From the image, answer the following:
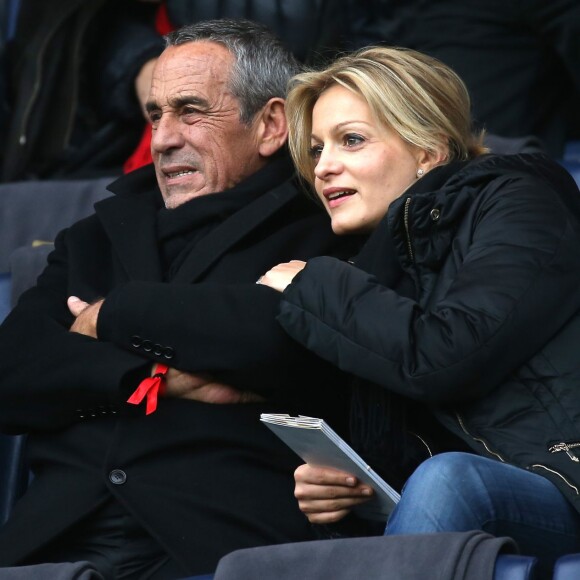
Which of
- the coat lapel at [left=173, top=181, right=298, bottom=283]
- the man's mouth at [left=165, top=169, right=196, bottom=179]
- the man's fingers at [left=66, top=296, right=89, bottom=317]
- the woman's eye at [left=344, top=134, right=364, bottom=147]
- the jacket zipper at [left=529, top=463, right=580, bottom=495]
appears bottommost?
the man's fingers at [left=66, top=296, right=89, bottom=317]

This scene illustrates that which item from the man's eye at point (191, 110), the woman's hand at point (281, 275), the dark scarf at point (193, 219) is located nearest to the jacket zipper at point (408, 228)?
the woman's hand at point (281, 275)

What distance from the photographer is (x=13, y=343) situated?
349 centimetres

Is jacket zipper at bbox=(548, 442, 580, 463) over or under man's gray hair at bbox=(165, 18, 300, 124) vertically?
under

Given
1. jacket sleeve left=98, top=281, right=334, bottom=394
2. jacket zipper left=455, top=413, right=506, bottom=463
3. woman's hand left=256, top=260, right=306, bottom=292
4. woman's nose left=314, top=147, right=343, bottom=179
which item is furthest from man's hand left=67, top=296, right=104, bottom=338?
jacket zipper left=455, top=413, right=506, bottom=463

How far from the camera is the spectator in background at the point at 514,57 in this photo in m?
4.86

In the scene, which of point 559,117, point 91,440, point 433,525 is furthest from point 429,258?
point 559,117

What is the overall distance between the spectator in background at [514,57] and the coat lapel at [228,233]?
1.39 metres

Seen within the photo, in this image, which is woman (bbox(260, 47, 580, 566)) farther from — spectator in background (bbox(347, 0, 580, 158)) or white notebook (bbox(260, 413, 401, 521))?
spectator in background (bbox(347, 0, 580, 158))

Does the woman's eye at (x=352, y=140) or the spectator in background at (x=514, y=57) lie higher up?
the woman's eye at (x=352, y=140)

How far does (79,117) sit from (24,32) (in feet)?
1.17

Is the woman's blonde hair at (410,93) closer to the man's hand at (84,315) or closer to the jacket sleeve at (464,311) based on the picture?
the jacket sleeve at (464,311)

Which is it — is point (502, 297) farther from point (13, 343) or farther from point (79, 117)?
point (79, 117)

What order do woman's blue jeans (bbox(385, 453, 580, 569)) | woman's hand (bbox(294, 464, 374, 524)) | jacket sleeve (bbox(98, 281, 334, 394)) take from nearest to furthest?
woman's blue jeans (bbox(385, 453, 580, 569)) < woman's hand (bbox(294, 464, 374, 524)) < jacket sleeve (bbox(98, 281, 334, 394))

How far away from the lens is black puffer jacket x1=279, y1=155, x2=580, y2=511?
2805mm
